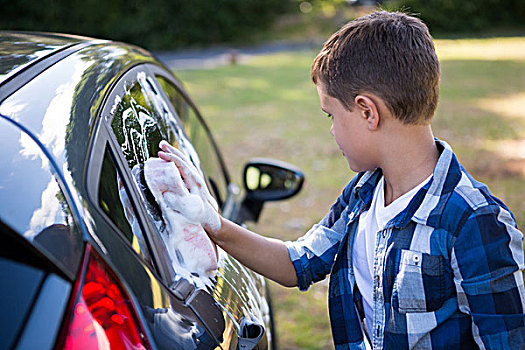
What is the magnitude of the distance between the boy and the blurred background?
0.39 metres

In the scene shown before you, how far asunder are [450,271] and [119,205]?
2.72 ft

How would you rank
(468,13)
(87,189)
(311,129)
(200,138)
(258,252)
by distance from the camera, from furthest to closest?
(468,13), (311,129), (200,138), (258,252), (87,189)

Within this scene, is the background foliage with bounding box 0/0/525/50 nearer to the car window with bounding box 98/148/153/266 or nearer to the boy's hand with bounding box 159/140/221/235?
the boy's hand with bounding box 159/140/221/235

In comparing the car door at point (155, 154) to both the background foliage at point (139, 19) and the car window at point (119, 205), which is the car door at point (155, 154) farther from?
the background foliage at point (139, 19)

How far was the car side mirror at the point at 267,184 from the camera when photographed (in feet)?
8.83

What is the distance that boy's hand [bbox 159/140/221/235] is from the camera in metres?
1.52

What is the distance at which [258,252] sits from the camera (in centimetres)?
180

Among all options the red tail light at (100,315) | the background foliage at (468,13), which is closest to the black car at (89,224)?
the red tail light at (100,315)

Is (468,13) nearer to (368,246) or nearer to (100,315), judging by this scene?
(368,246)

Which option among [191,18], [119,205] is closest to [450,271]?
[119,205]

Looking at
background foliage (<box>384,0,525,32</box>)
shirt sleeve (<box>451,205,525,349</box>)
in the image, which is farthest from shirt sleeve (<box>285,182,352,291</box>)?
background foliage (<box>384,0,525,32</box>)

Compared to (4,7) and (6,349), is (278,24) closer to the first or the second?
(4,7)

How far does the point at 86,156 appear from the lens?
1115 millimetres

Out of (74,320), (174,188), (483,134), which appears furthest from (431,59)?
(483,134)
